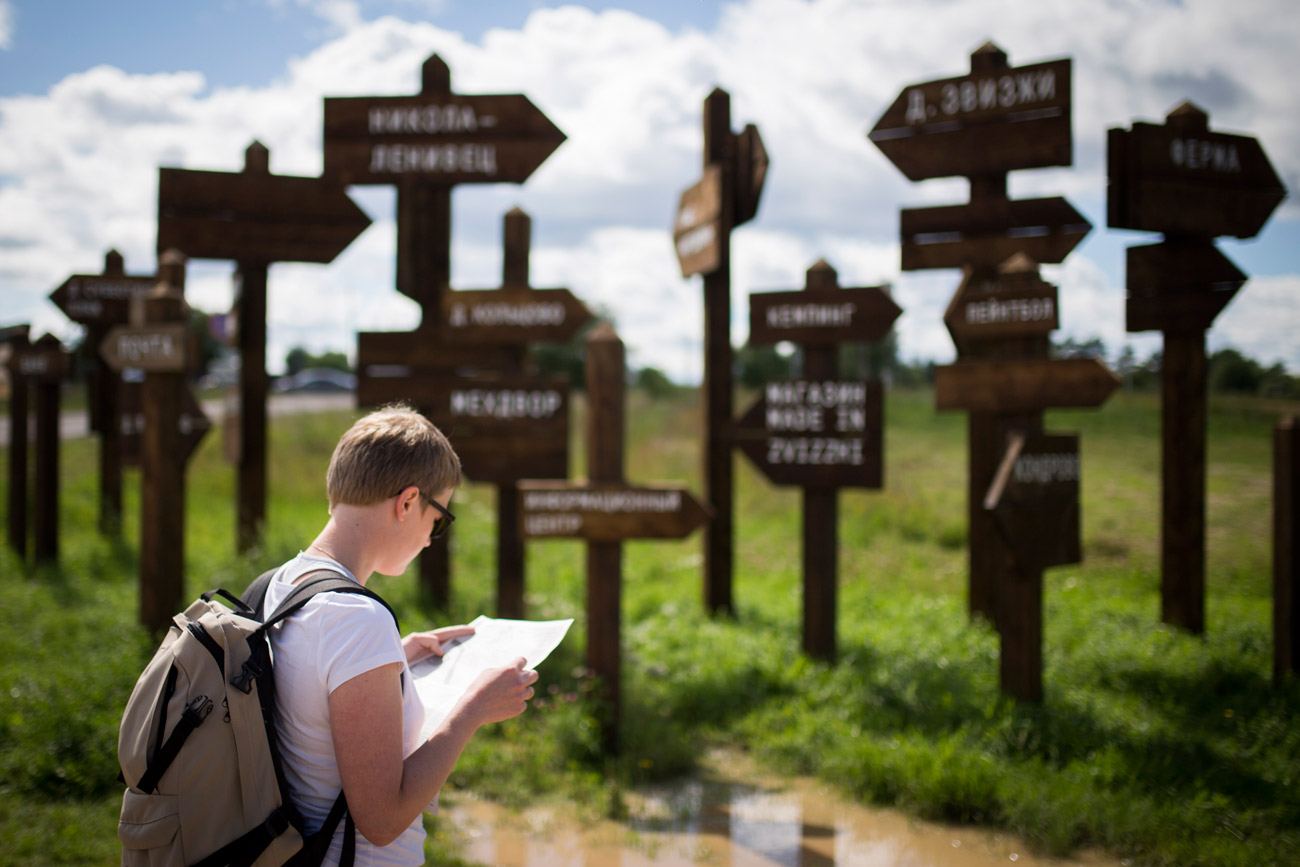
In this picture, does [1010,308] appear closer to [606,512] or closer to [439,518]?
[606,512]

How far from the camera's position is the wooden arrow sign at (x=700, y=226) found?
25.5 feet

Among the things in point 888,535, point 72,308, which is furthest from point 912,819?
point 72,308

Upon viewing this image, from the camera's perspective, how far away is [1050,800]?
4254 millimetres

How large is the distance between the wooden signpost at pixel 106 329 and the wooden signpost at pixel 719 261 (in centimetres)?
564

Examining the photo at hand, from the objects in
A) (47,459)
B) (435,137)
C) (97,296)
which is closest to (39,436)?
(47,459)

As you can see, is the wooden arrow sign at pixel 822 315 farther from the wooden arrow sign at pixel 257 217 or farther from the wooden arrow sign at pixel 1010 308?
the wooden arrow sign at pixel 257 217

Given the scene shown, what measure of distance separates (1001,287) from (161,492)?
17.2ft

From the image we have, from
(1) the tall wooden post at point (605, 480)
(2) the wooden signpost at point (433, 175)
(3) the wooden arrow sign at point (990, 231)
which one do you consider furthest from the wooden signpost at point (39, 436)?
(3) the wooden arrow sign at point (990, 231)

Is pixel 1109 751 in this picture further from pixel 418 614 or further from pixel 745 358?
pixel 745 358

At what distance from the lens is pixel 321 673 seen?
5.64 ft

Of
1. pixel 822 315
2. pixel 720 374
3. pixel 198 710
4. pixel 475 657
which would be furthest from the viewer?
pixel 720 374

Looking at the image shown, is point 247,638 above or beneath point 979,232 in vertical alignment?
beneath

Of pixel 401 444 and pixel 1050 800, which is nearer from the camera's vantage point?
pixel 401 444

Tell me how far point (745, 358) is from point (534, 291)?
29.7m
